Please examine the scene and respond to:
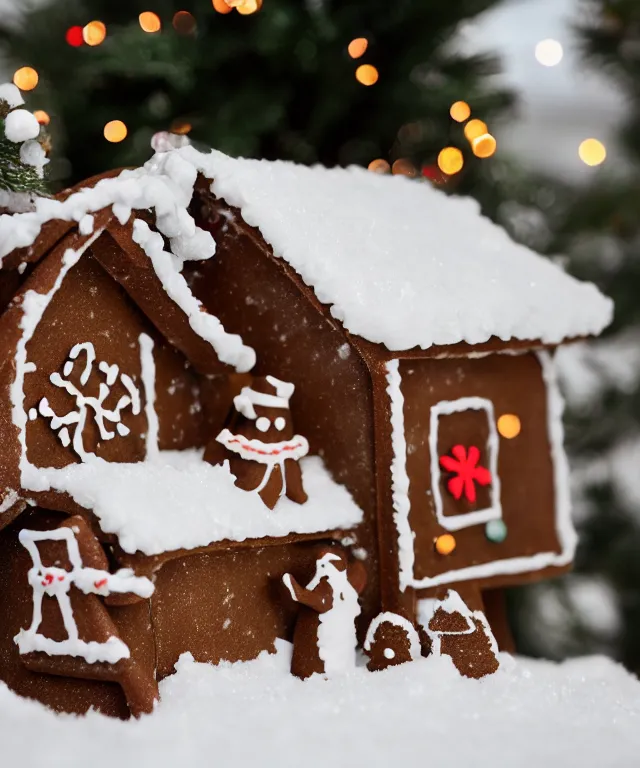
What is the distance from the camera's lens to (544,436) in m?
1.85

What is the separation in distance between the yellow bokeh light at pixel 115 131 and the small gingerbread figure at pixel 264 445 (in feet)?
2.23

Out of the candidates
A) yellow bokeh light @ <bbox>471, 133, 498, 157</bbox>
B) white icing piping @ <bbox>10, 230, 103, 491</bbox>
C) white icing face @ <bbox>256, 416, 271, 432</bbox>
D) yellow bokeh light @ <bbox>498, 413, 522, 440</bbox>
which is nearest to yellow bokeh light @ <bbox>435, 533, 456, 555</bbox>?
yellow bokeh light @ <bbox>498, 413, 522, 440</bbox>

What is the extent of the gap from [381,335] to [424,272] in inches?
8.1

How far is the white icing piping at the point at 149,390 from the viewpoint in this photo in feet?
5.27

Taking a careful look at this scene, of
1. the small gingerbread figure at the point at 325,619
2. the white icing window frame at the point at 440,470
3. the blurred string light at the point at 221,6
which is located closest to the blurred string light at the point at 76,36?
the blurred string light at the point at 221,6

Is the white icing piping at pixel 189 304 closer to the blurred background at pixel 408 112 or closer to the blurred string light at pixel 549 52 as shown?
the blurred background at pixel 408 112

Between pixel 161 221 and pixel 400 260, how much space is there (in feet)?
1.34

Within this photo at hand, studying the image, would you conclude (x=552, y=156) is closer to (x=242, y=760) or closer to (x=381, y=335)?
(x=381, y=335)

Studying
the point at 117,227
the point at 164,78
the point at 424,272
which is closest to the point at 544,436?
the point at 424,272

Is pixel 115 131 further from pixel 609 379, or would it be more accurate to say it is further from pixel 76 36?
pixel 609 379

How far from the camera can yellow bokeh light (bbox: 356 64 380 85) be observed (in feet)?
6.57

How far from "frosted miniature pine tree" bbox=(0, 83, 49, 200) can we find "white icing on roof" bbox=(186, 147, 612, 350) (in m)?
0.22

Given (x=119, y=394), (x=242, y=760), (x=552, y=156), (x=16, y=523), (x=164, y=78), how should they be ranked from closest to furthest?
(x=242, y=760), (x=16, y=523), (x=119, y=394), (x=164, y=78), (x=552, y=156)

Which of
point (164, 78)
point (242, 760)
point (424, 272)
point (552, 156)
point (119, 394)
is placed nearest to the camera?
point (242, 760)
